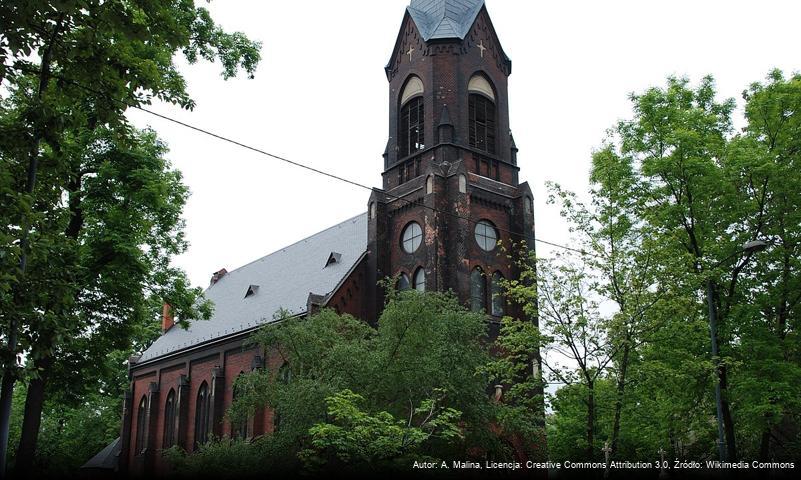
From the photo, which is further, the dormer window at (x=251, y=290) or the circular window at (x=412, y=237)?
the dormer window at (x=251, y=290)

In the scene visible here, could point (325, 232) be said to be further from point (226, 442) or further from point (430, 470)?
point (430, 470)

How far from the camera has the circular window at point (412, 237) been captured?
32719 mm

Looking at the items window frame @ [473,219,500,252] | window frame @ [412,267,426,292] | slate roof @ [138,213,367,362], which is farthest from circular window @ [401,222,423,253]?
window frame @ [473,219,500,252]

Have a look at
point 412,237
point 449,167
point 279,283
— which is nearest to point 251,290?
point 279,283

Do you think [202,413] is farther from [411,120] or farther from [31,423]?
[31,423]

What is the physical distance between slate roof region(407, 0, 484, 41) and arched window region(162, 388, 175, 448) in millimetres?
24437

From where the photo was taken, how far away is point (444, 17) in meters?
36.2

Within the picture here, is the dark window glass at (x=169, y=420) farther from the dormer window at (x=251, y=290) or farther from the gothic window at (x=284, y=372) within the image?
the gothic window at (x=284, y=372)

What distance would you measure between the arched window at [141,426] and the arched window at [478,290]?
77.0ft

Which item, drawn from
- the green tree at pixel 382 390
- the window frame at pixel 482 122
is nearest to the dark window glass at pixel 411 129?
the window frame at pixel 482 122

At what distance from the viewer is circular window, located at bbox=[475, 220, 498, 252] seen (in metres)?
32.8

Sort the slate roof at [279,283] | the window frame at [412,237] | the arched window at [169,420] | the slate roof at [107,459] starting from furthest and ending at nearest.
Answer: the slate roof at [107,459], the arched window at [169,420], the slate roof at [279,283], the window frame at [412,237]

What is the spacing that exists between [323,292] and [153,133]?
14.3 meters

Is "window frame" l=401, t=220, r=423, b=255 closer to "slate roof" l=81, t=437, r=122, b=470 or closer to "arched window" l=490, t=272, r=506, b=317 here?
"arched window" l=490, t=272, r=506, b=317
